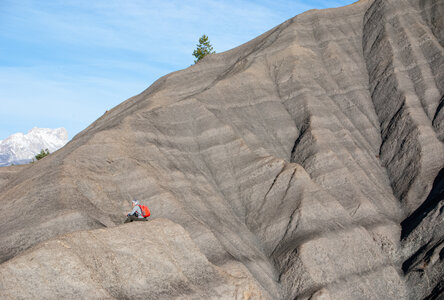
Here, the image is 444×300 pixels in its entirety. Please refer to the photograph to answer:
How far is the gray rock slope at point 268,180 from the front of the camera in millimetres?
25000

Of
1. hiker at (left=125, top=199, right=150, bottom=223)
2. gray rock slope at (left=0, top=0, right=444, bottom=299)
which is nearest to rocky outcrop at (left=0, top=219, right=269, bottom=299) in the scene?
gray rock slope at (left=0, top=0, right=444, bottom=299)

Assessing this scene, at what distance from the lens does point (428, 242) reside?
122ft

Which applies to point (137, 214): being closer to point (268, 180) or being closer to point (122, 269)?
point (122, 269)

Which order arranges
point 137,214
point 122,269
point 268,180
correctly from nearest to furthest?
point 122,269
point 137,214
point 268,180

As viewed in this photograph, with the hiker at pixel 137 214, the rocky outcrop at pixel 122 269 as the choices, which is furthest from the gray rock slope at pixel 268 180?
the hiker at pixel 137 214

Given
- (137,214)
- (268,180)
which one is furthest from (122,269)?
(268,180)

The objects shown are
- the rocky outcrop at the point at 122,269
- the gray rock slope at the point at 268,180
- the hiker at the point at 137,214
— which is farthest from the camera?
→ the hiker at the point at 137,214

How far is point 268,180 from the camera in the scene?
135 feet

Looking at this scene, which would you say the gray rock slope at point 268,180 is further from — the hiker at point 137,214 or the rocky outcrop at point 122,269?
the hiker at point 137,214

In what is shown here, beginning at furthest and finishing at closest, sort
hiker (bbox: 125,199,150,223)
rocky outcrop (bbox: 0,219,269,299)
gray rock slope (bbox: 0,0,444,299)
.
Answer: hiker (bbox: 125,199,150,223), gray rock slope (bbox: 0,0,444,299), rocky outcrop (bbox: 0,219,269,299)

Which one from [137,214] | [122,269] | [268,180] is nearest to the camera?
[122,269]

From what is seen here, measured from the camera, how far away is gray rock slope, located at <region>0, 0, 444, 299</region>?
25000mm

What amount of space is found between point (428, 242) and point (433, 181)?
723 centimetres

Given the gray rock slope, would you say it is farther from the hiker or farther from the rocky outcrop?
the hiker
